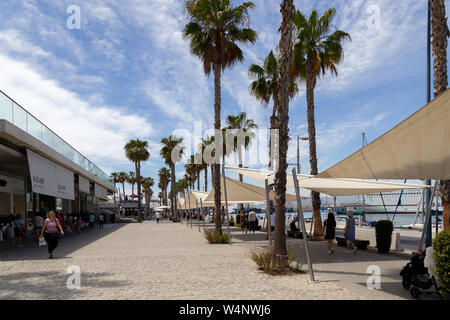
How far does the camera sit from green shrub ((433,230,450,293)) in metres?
5.65

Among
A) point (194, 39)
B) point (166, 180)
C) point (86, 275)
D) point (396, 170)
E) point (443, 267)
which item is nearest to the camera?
point (443, 267)

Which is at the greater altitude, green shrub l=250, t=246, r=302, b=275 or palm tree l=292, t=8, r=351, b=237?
palm tree l=292, t=8, r=351, b=237

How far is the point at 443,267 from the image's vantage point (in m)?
5.73

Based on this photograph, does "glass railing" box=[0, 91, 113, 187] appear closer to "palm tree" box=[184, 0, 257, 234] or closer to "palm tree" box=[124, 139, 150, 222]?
"palm tree" box=[184, 0, 257, 234]

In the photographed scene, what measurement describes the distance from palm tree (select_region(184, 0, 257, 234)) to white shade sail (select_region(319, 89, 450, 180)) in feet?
35.1

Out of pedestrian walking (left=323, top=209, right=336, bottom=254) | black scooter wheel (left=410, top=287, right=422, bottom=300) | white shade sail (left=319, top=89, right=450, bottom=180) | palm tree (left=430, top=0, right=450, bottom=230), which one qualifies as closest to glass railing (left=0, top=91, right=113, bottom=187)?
white shade sail (left=319, top=89, right=450, bottom=180)

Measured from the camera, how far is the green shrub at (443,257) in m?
5.65

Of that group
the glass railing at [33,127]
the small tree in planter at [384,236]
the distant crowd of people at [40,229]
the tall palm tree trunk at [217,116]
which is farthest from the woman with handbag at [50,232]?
the small tree in planter at [384,236]

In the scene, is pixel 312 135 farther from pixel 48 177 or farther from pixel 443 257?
pixel 48 177

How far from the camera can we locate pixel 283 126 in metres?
9.42

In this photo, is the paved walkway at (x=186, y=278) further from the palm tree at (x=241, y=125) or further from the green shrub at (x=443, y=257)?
the palm tree at (x=241, y=125)
